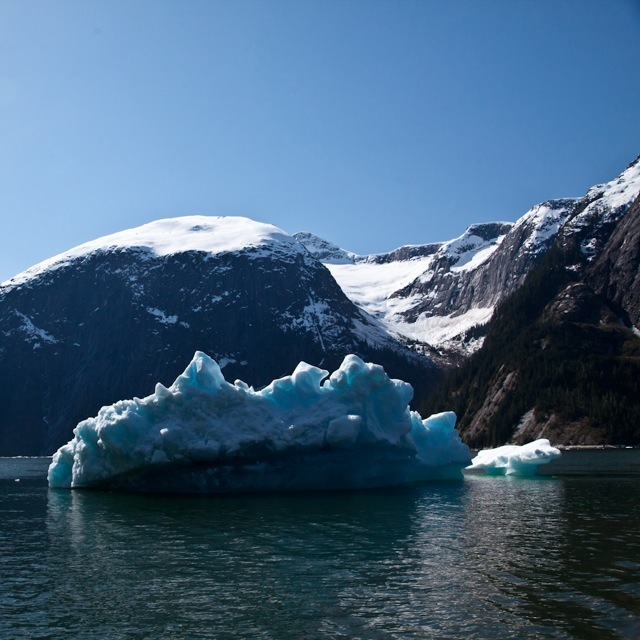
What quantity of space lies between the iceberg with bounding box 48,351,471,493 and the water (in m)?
6.21

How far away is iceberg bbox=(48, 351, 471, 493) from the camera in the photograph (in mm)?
51375

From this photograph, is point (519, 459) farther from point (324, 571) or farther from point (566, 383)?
point (566, 383)

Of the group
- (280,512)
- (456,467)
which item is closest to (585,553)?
→ (280,512)

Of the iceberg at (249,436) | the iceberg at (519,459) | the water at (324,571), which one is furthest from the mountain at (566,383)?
the water at (324,571)

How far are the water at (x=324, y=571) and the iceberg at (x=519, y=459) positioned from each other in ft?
83.7

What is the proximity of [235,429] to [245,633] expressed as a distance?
31993 mm

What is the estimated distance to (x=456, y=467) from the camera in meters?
67.0

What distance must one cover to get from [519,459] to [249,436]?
34.4 meters

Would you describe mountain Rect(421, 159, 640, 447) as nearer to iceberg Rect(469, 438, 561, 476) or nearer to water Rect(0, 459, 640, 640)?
iceberg Rect(469, 438, 561, 476)

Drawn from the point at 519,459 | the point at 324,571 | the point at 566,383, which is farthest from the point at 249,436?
the point at 566,383

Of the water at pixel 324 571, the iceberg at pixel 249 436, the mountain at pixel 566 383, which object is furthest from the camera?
the mountain at pixel 566 383

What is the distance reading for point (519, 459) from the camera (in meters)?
73.2

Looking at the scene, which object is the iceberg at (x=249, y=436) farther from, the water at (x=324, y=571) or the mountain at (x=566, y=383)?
the mountain at (x=566, y=383)

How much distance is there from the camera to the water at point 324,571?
19969 mm
